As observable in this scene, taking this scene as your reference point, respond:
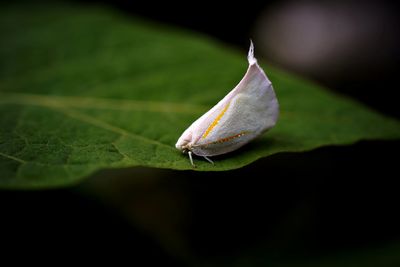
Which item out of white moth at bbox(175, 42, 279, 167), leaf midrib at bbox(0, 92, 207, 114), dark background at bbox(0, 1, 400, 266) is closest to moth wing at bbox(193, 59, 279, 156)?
white moth at bbox(175, 42, 279, 167)

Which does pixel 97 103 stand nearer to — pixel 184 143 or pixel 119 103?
pixel 119 103

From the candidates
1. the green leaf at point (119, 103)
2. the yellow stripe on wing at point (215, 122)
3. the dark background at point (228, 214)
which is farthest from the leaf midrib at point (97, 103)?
the dark background at point (228, 214)

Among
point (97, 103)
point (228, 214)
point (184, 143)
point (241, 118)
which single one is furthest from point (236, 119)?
point (228, 214)

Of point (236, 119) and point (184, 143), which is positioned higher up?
point (236, 119)

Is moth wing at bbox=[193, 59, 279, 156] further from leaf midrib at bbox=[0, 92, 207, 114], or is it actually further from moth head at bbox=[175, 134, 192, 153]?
leaf midrib at bbox=[0, 92, 207, 114]

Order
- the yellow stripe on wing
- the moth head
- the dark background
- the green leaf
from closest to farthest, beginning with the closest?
the green leaf < the moth head < the yellow stripe on wing < the dark background
